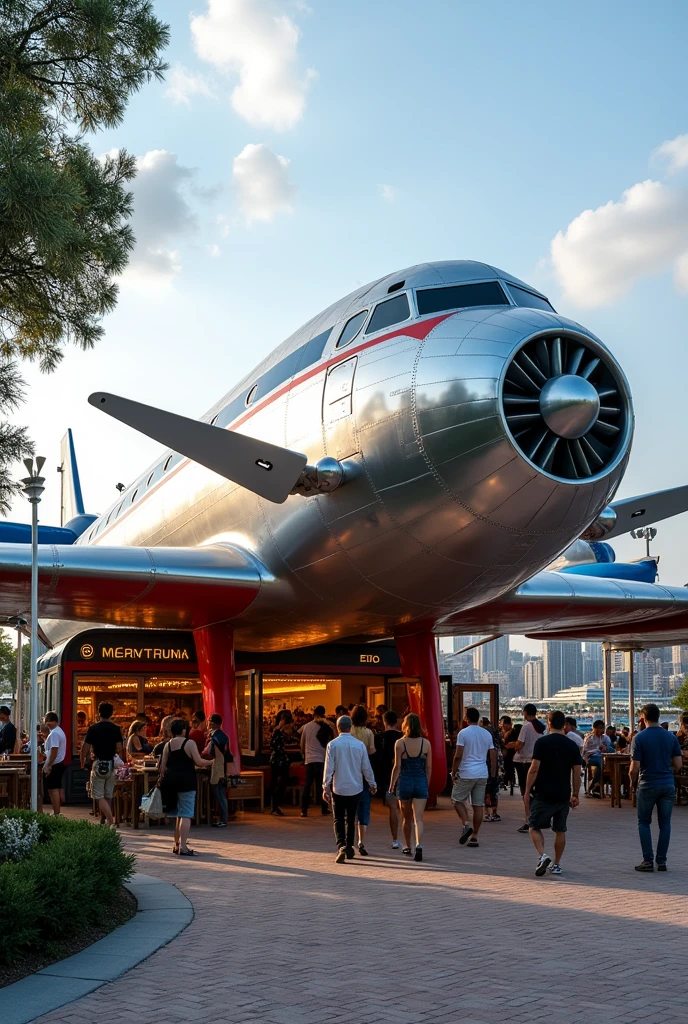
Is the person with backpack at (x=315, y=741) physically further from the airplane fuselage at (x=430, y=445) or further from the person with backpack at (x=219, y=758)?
the airplane fuselage at (x=430, y=445)

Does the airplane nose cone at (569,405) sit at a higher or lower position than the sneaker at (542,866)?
higher

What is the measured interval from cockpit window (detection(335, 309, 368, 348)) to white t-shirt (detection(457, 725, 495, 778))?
552cm

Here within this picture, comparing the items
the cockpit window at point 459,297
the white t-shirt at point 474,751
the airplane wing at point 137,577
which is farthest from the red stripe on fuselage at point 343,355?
the white t-shirt at point 474,751

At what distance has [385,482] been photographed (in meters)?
13.0

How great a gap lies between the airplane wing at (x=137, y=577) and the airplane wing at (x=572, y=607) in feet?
14.8

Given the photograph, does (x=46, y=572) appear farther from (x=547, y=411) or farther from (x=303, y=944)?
(x=303, y=944)

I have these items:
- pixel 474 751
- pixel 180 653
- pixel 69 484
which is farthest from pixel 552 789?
pixel 69 484

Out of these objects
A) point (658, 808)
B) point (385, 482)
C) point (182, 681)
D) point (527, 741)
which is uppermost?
point (385, 482)

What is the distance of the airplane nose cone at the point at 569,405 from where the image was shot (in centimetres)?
1143

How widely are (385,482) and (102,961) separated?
287 inches

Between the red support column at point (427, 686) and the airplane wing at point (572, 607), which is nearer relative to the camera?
the red support column at point (427, 686)

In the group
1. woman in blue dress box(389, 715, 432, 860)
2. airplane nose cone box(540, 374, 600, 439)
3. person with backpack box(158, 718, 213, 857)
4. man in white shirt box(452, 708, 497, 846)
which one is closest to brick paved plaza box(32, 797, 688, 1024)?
person with backpack box(158, 718, 213, 857)

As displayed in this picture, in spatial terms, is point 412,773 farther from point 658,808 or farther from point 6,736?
point 6,736

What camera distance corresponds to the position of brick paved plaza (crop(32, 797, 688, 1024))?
5867 mm
